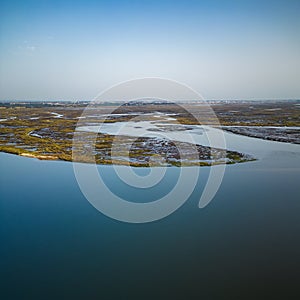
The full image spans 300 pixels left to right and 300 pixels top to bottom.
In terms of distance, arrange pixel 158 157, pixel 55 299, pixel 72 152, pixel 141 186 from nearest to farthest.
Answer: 1. pixel 55 299
2. pixel 141 186
3. pixel 158 157
4. pixel 72 152

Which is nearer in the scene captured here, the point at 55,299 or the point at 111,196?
the point at 55,299

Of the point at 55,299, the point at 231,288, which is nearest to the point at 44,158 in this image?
the point at 55,299

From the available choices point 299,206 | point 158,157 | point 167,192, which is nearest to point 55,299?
point 167,192

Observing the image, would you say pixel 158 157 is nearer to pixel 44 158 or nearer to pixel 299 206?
pixel 44 158

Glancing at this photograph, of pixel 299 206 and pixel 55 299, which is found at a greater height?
pixel 299 206

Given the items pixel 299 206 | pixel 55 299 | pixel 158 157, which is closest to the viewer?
pixel 55 299

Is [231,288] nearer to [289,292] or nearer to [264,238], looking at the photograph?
[289,292]
